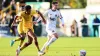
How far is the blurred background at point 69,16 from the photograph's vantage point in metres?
33.0

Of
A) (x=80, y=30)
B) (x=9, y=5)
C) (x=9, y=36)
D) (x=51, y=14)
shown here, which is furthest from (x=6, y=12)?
(x=51, y=14)

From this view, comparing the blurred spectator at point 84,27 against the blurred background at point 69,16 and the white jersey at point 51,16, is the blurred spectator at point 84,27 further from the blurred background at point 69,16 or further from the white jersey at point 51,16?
the white jersey at point 51,16

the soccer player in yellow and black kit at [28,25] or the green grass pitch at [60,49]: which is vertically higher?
the soccer player in yellow and black kit at [28,25]

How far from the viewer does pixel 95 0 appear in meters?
38.9

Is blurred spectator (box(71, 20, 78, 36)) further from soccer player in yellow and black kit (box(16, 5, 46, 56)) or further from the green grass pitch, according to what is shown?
soccer player in yellow and black kit (box(16, 5, 46, 56))

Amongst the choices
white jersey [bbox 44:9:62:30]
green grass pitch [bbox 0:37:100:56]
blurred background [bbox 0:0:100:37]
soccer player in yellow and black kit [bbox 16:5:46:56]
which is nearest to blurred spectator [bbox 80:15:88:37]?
blurred background [bbox 0:0:100:37]

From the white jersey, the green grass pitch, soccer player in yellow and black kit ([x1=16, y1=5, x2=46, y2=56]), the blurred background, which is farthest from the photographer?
the blurred background

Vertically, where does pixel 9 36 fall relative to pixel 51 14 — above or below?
below

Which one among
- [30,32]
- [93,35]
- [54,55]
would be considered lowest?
[93,35]

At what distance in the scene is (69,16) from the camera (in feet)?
120

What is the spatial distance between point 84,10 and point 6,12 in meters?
6.69

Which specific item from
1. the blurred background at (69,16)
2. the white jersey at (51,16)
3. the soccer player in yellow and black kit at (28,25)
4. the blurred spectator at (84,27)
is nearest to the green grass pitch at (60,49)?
the white jersey at (51,16)

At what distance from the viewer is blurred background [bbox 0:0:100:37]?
3297 centimetres

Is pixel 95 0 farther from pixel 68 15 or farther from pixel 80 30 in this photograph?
pixel 80 30
